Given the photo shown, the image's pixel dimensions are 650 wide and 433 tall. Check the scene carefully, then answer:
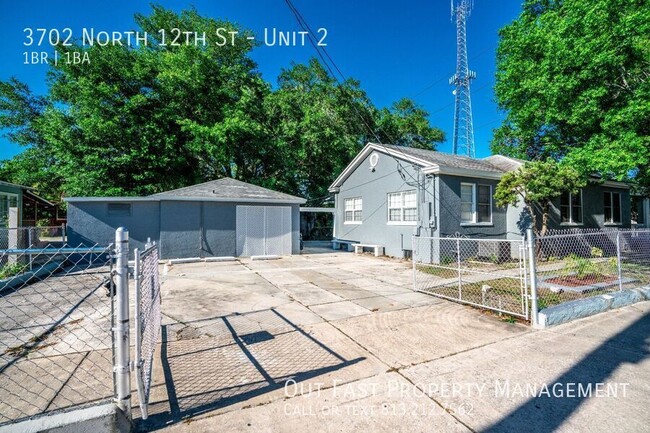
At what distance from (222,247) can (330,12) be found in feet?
32.9

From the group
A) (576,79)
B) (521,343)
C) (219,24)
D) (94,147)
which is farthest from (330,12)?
(219,24)

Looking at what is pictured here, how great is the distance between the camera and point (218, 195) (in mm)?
12859

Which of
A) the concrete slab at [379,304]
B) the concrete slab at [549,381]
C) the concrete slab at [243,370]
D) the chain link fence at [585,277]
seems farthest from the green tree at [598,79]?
the concrete slab at [243,370]

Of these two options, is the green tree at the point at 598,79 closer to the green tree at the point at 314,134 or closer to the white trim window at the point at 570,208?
the white trim window at the point at 570,208

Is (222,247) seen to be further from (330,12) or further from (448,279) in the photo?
(330,12)

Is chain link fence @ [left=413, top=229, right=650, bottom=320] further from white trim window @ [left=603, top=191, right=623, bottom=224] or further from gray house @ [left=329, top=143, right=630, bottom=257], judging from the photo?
white trim window @ [left=603, top=191, right=623, bottom=224]

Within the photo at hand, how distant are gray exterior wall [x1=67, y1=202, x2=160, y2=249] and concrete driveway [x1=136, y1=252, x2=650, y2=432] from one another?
757 cm

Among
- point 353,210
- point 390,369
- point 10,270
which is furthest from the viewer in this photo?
point 353,210

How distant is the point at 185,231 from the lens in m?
12.4

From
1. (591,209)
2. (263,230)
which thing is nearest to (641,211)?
(591,209)

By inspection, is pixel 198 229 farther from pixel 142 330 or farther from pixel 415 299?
pixel 142 330

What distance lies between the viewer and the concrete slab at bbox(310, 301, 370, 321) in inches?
202

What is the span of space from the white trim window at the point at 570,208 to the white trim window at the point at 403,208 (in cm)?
714

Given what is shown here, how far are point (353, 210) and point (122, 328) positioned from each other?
14701mm
